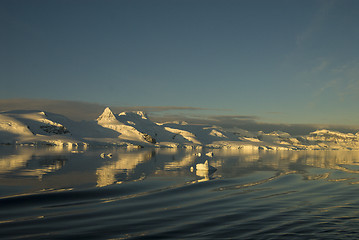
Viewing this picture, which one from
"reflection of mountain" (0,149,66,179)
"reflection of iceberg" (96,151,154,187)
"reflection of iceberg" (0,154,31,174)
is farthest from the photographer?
"reflection of iceberg" (0,154,31,174)

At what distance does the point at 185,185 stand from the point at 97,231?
18147mm

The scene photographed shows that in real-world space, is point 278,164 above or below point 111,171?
below

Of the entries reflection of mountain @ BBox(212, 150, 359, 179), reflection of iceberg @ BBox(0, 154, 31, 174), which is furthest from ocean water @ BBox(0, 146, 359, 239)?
reflection of mountain @ BBox(212, 150, 359, 179)

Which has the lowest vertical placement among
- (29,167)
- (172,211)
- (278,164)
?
(278,164)

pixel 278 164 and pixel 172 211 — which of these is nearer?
pixel 172 211

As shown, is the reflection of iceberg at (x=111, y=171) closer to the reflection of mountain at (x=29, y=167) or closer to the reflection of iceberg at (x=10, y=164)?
the reflection of mountain at (x=29, y=167)

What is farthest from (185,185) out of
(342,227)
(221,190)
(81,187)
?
(342,227)

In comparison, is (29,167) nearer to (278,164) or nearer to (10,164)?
(10,164)

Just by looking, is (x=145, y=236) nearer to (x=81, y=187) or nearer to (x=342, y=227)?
(x=342, y=227)

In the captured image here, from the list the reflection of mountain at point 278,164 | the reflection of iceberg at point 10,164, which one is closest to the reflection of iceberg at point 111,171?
the reflection of iceberg at point 10,164

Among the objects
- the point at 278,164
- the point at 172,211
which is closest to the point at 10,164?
the point at 172,211

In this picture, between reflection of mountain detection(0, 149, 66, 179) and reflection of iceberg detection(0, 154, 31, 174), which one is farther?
reflection of iceberg detection(0, 154, 31, 174)

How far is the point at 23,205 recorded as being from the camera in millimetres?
21422

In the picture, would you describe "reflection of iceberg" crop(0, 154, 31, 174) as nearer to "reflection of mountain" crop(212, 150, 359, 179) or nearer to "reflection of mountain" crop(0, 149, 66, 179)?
"reflection of mountain" crop(0, 149, 66, 179)
